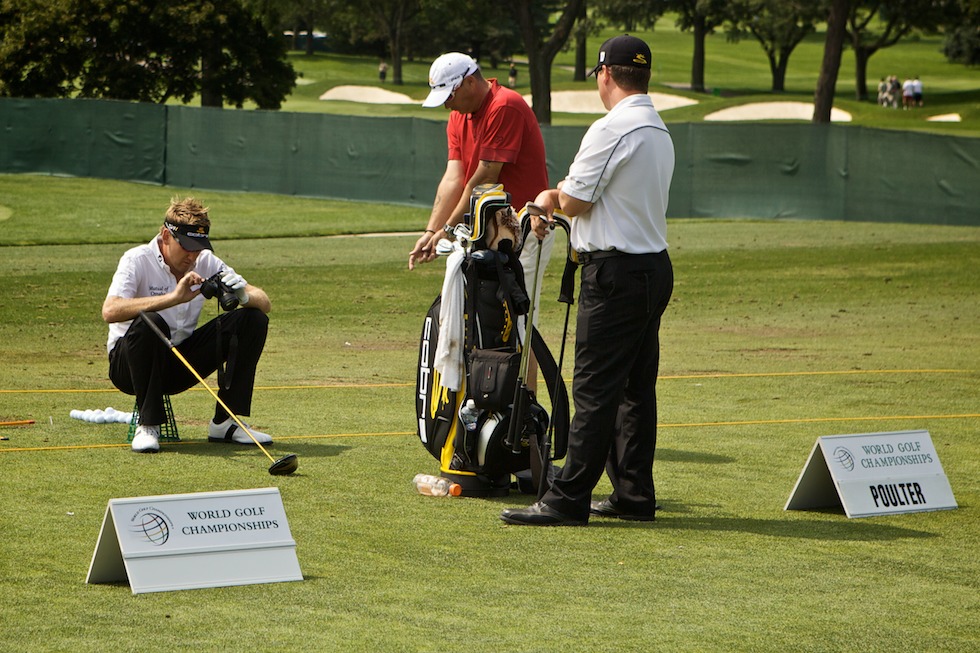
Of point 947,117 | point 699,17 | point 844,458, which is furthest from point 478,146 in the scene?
point 699,17

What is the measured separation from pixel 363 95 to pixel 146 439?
59.9 m

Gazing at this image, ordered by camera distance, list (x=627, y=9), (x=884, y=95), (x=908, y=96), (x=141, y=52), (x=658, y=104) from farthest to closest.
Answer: (x=627, y=9)
(x=884, y=95)
(x=908, y=96)
(x=658, y=104)
(x=141, y=52)

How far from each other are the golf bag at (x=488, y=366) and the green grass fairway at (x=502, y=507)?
0.23 m

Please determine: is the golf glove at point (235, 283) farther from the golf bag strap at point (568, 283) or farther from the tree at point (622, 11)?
the tree at point (622, 11)

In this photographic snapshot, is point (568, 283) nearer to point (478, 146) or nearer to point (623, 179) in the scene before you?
point (623, 179)

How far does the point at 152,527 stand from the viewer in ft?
16.5

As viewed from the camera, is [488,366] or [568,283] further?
[488,366]

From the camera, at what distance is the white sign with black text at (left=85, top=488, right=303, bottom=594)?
4.98 m

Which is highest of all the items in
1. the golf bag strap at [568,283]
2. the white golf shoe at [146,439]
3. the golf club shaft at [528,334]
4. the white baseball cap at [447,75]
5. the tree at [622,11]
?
the tree at [622,11]

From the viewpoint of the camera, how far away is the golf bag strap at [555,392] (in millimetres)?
6574

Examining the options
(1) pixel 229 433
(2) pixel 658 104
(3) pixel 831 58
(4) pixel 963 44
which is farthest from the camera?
(4) pixel 963 44

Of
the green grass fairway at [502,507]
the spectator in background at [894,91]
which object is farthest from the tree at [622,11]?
the green grass fairway at [502,507]

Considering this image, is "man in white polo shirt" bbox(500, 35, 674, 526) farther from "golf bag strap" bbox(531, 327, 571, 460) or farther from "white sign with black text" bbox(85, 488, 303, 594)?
"white sign with black text" bbox(85, 488, 303, 594)

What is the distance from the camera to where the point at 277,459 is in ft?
24.5
